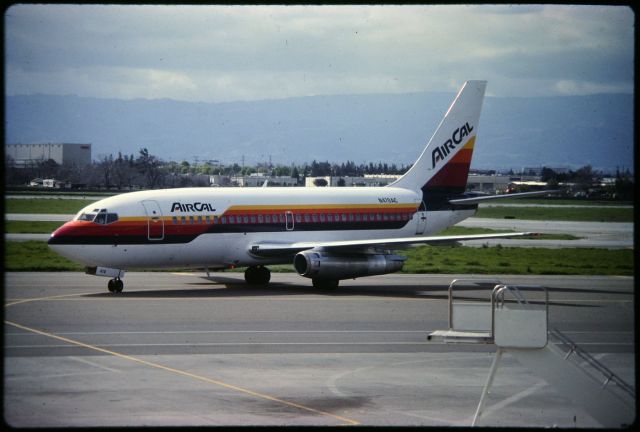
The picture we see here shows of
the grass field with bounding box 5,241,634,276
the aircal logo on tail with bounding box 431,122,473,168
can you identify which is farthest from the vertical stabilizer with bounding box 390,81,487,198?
the grass field with bounding box 5,241,634,276

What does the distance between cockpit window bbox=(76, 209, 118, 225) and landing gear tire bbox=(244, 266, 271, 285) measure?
6557 mm

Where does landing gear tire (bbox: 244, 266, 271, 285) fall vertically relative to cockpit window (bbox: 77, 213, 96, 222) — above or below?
below

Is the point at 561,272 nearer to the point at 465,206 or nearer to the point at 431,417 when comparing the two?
the point at 465,206

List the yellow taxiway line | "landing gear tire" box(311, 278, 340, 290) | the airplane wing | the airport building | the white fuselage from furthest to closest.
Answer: the airport building
"landing gear tire" box(311, 278, 340, 290)
the airplane wing
the white fuselage
the yellow taxiway line

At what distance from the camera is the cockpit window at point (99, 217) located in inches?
1367

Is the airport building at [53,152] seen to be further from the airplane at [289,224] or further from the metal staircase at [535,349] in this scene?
the metal staircase at [535,349]

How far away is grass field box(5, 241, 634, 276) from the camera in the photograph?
4534cm

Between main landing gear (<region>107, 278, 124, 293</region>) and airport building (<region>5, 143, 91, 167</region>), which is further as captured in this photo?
airport building (<region>5, 143, 91, 167</region>)

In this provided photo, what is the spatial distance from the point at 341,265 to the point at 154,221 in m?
6.97

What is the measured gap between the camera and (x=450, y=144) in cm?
4338

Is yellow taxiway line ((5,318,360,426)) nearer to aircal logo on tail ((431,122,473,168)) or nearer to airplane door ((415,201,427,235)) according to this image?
airplane door ((415,201,427,235))

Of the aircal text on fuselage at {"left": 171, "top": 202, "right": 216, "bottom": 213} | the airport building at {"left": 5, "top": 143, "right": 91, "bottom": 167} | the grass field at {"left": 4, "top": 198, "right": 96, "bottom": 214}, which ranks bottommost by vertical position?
the aircal text on fuselage at {"left": 171, "top": 202, "right": 216, "bottom": 213}

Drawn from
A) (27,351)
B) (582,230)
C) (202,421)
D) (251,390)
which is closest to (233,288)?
(27,351)

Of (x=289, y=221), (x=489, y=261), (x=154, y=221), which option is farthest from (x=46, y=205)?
(x=154, y=221)
